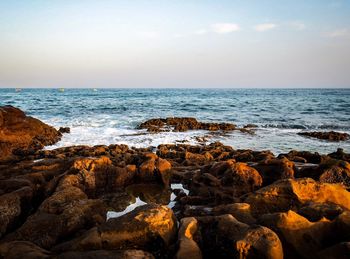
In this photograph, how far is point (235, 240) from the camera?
373 cm

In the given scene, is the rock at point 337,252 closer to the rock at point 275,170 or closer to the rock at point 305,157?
the rock at point 275,170

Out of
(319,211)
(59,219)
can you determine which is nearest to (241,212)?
(319,211)

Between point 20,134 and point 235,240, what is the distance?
12172 millimetres

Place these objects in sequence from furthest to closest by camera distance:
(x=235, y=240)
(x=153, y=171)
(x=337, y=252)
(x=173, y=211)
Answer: (x=153, y=171) → (x=173, y=211) → (x=235, y=240) → (x=337, y=252)

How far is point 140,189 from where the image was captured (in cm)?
745

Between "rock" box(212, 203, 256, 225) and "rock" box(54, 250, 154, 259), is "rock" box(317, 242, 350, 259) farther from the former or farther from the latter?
"rock" box(54, 250, 154, 259)

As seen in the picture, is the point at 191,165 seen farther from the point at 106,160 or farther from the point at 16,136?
the point at 16,136

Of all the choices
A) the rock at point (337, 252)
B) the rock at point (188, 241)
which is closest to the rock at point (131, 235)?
the rock at point (188, 241)

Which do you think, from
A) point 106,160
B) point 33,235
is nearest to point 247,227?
point 33,235

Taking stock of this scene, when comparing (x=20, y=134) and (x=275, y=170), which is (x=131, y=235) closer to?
(x=275, y=170)

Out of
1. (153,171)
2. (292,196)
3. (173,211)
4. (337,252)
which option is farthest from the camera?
(153,171)

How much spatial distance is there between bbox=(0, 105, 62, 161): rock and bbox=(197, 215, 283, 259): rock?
9154mm

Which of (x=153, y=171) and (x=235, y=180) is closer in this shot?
(x=235, y=180)

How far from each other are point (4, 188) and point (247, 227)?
16.9 ft
